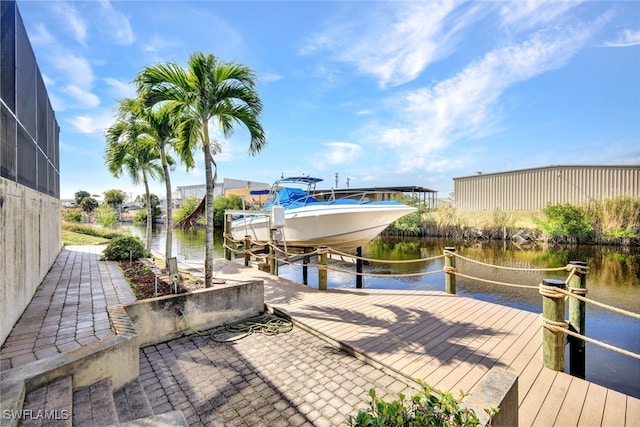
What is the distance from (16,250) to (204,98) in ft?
12.1

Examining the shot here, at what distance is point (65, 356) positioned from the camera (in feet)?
8.18

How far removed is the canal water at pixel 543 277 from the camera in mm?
4809

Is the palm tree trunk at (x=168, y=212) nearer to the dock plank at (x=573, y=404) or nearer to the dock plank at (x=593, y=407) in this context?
the dock plank at (x=573, y=404)

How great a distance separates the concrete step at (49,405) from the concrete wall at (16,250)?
56.4 inches

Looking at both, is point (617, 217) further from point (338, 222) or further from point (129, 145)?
point (129, 145)

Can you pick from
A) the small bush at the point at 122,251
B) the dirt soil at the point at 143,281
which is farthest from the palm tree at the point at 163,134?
the small bush at the point at 122,251

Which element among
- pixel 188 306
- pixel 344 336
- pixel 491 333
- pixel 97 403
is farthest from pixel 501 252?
pixel 97 403

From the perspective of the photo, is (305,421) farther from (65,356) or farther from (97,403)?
(65,356)

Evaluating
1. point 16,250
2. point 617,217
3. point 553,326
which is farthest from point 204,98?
point 617,217

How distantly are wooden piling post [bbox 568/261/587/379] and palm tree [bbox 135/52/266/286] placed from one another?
5584 mm

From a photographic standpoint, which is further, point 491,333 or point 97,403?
point 491,333

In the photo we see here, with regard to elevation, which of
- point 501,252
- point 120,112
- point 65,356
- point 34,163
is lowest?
point 501,252

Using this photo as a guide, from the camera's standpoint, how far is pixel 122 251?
364 inches

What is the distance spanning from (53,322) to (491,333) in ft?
19.6
